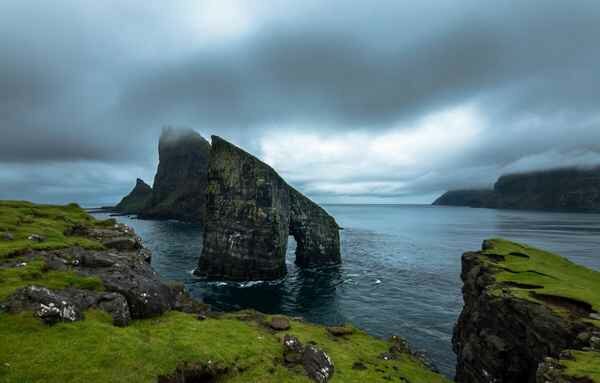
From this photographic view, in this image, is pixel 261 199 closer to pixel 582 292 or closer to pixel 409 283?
pixel 409 283

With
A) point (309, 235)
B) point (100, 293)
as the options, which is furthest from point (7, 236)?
point (309, 235)

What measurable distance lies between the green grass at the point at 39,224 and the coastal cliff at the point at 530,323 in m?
33.0

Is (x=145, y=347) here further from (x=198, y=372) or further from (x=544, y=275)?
(x=544, y=275)

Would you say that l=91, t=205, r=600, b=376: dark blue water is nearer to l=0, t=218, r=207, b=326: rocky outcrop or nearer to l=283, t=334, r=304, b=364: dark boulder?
l=283, t=334, r=304, b=364: dark boulder

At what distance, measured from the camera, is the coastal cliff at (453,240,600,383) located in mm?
17547

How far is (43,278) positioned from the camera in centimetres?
2192

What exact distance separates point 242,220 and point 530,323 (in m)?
69.4

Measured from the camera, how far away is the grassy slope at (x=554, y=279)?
1625 cm

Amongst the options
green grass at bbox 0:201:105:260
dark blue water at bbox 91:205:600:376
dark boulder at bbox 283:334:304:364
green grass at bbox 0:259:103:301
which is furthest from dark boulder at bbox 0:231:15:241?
dark blue water at bbox 91:205:600:376

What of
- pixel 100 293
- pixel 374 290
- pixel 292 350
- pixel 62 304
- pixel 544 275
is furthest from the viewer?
pixel 374 290

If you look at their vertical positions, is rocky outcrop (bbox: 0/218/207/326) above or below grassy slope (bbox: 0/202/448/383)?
above

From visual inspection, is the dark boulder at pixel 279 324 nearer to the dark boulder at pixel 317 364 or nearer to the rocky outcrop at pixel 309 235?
the dark boulder at pixel 317 364

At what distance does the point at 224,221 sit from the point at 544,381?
76.6 meters

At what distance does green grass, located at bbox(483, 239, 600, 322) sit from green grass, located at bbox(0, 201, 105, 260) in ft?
116
